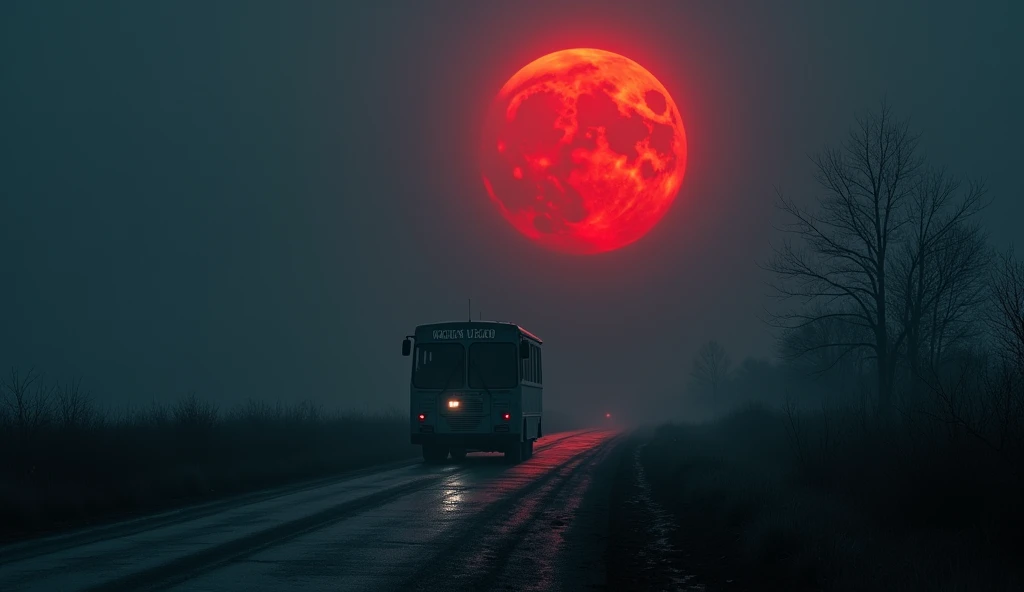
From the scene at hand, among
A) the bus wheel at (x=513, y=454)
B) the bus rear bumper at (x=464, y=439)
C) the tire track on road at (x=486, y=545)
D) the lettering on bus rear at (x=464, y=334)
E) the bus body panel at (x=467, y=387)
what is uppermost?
the lettering on bus rear at (x=464, y=334)

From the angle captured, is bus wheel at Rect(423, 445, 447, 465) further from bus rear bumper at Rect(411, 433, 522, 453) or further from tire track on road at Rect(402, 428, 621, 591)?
tire track on road at Rect(402, 428, 621, 591)

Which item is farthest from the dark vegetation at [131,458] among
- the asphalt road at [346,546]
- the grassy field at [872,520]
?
the grassy field at [872,520]

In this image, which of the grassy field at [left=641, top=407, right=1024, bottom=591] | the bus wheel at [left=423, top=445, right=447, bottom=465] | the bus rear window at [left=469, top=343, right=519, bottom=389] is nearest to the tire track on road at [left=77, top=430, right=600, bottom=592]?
the grassy field at [left=641, top=407, right=1024, bottom=591]

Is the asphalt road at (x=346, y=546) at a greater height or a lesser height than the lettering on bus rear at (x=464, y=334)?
lesser

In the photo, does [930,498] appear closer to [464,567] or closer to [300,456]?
[464,567]

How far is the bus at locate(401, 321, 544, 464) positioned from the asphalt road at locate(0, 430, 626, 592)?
8609mm

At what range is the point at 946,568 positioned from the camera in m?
9.30

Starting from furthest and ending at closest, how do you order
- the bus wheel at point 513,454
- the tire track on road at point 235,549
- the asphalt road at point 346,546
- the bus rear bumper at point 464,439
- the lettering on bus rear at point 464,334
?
the bus wheel at point 513,454, the lettering on bus rear at point 464,334, the bus rear bumper at point 464,439, the asphalt road at point 346,546, the tire track on road at point 235,549

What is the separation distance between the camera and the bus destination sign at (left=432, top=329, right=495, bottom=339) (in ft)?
101

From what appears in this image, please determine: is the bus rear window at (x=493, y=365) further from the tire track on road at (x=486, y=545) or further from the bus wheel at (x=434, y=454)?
the tire track on road at (x=486, y=545)

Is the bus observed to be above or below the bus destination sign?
below

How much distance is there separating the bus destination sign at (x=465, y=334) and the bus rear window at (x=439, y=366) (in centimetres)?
26

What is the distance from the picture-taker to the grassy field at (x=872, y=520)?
951 centimetres

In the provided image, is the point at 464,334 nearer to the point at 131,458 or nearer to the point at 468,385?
the point at 468,385
